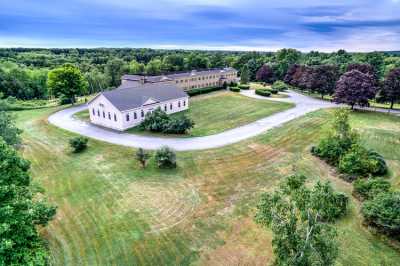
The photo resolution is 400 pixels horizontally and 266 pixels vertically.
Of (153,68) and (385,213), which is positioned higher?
(153,68)

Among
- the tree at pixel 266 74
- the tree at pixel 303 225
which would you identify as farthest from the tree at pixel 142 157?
the tree at pixel 266 74

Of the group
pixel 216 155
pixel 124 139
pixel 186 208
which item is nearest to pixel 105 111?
pixel 124 139

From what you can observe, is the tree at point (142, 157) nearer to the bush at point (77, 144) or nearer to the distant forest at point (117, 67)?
the bush at point (77, 144)

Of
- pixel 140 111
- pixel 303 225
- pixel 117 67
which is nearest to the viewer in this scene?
pixel 303 225

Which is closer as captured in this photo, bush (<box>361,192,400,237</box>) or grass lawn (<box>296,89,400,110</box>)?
bush (<box>361,192,400,237</box>)

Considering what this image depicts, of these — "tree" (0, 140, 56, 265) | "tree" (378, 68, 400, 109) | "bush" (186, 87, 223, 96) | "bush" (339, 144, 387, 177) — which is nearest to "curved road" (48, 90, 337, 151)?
"bush" (339, 144, 387, 177)

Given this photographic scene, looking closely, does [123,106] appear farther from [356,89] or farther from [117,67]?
[117,67]

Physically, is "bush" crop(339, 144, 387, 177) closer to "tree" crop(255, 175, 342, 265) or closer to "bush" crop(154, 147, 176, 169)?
"tree" crop(255, 175, 342, 265)

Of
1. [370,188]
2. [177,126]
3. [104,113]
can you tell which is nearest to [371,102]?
[370,188]
